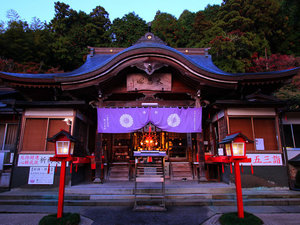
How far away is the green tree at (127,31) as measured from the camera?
29.0m

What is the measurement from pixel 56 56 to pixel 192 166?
79.3 ft

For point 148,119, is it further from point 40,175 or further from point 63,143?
point 40,175

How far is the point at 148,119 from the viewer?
28.9ft

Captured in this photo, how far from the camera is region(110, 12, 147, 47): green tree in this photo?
29031 millimetres

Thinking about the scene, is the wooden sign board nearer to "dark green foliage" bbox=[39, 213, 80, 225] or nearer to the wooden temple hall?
the wooden temple hall

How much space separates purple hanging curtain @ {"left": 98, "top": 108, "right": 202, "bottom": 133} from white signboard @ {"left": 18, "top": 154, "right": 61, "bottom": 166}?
273 centimetres

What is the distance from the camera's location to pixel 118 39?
96.3ft

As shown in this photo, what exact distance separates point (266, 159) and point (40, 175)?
413 inches

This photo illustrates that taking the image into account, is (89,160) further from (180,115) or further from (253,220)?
(253,220)

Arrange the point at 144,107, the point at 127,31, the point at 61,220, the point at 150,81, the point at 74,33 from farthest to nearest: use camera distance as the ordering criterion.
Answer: the point at 127,31
the point at 74,33
the point at 150,81
the point at 144,107
the point at 61,220

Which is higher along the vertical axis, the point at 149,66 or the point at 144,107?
the point at 149,66

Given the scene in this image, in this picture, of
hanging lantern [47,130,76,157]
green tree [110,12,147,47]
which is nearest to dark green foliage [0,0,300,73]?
green tree [110,12,147,47]

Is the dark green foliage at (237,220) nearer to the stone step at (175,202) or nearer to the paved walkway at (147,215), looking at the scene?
the paved walkway at (147,215)

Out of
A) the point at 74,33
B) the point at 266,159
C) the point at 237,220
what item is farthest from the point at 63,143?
the point at 74,33
